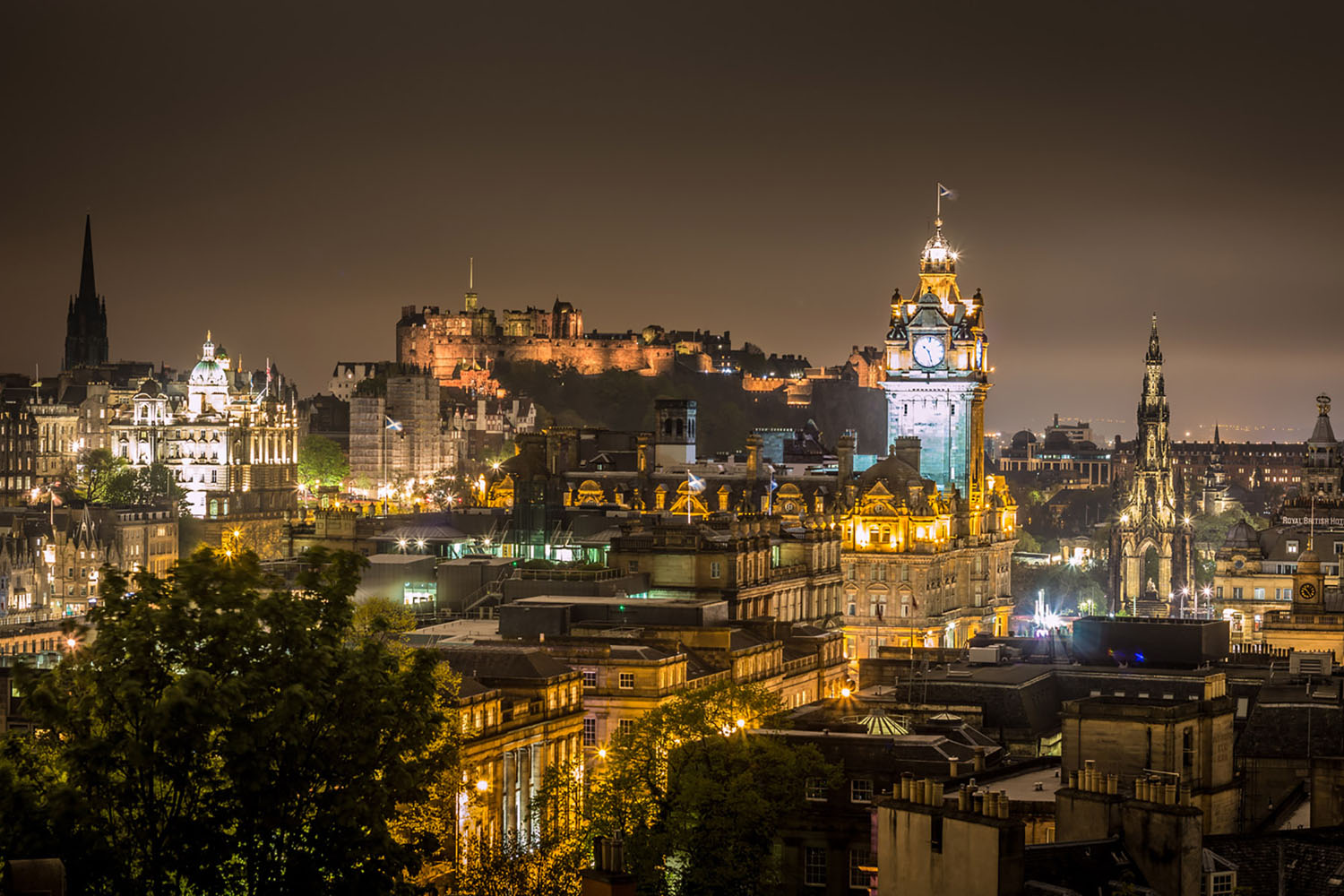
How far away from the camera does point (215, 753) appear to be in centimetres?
4994

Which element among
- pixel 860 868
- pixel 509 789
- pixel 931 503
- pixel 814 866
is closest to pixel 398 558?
pixel 931 503

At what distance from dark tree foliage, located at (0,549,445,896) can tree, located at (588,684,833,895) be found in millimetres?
14034

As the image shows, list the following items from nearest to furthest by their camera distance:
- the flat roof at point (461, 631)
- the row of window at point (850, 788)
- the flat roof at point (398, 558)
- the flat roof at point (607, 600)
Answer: the row of window at point (850, 788)
the flat roof at point (461, 631)
the flat roof at point (607, 600)
the flat roof at point (398, 558)

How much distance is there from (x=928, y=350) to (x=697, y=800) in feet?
372

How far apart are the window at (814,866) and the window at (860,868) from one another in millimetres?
937

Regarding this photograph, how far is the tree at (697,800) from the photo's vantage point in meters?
65.9

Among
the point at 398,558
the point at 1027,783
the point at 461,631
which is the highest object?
the point at 398,558

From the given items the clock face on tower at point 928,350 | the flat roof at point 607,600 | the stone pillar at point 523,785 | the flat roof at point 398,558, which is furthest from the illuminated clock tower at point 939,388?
the stone pillar at point 523,785

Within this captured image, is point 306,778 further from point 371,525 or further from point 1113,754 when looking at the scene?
point 371,525

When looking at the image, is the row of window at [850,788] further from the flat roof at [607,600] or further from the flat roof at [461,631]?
the flat roof at [607,600]

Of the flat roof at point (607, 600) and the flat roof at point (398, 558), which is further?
the flat roof at point (398, 558)

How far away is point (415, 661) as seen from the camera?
180 feet

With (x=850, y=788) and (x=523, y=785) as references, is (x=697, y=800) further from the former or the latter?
(x=523, y=785)

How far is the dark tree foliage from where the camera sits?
48.8m
